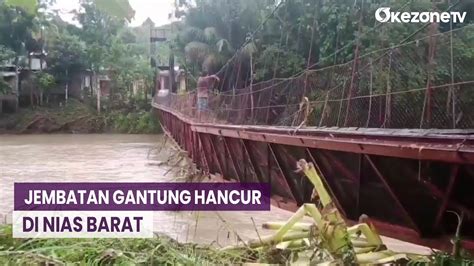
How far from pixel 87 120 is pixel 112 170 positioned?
13.7m

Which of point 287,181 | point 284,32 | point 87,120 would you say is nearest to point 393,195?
point 287,181

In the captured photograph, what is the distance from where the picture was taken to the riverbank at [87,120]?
25.7 meters

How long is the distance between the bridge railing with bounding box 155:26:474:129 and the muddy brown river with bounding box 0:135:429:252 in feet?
4.14

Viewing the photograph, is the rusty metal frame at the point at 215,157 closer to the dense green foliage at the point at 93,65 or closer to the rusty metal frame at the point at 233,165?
the rusty metal frame at the point at 233,165

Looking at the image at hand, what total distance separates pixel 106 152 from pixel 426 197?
16013 millimetres

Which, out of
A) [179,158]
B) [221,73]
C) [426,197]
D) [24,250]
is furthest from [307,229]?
[221,73]

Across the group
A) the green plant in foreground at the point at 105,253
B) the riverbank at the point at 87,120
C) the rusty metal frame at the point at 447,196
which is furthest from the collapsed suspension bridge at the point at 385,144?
the riverbank at the point at 87,120

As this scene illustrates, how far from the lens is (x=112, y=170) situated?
522 inches

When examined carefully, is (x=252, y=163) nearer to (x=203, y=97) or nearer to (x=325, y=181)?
(x=325, y=181)

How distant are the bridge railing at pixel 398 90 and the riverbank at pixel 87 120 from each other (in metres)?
17.3

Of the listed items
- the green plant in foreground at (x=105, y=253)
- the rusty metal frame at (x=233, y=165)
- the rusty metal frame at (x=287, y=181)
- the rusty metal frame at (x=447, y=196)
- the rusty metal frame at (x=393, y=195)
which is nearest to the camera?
the green plant in foreground at (x=105, y=253)

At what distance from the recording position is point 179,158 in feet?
42.6

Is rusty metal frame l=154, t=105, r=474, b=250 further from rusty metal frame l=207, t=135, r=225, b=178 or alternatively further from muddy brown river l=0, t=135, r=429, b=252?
rusty metal frame l=207, t=135, r=225, b=178

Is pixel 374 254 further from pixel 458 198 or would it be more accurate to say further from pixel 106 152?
pixel 106 152
